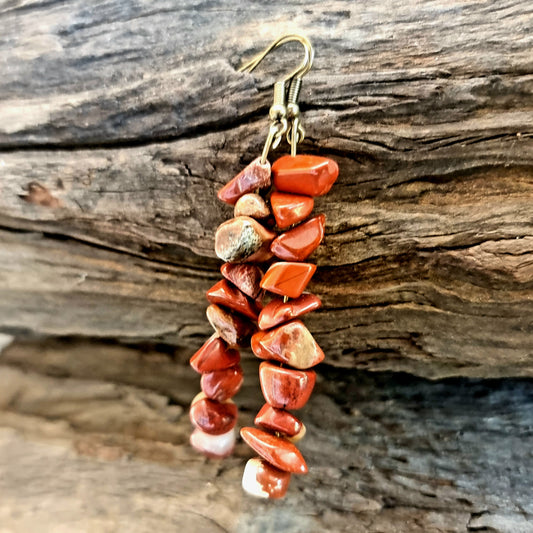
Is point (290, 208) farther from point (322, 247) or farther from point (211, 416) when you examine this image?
point (211, 416)

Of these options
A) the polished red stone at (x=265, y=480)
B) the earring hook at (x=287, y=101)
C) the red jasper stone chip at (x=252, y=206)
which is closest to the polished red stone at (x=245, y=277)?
the red jasper stone chip at (x=252, y=206)

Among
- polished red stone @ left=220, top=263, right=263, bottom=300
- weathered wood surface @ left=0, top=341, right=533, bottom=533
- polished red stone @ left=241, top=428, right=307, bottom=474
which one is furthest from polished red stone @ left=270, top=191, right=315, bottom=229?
weathered wood surface @ left=0, top=341, right=533, bottom=533

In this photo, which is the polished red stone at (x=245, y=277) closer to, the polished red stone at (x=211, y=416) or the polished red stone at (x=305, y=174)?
the polished red stone at (x=305, y=174)

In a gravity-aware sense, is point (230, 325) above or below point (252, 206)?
below

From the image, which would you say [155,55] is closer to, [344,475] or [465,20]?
[465,20]

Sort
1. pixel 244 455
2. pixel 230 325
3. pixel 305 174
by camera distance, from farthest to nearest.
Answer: pixel 244 455
pixel 230 325
pixel 305 174

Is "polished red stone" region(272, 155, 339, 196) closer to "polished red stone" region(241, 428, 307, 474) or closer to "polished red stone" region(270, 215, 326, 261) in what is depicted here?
"polished red stone" region(270, 215, 326, 261)

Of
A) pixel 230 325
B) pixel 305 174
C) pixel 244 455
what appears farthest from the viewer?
pixel 244 455

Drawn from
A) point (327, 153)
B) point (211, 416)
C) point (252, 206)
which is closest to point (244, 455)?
point (211, 416)
